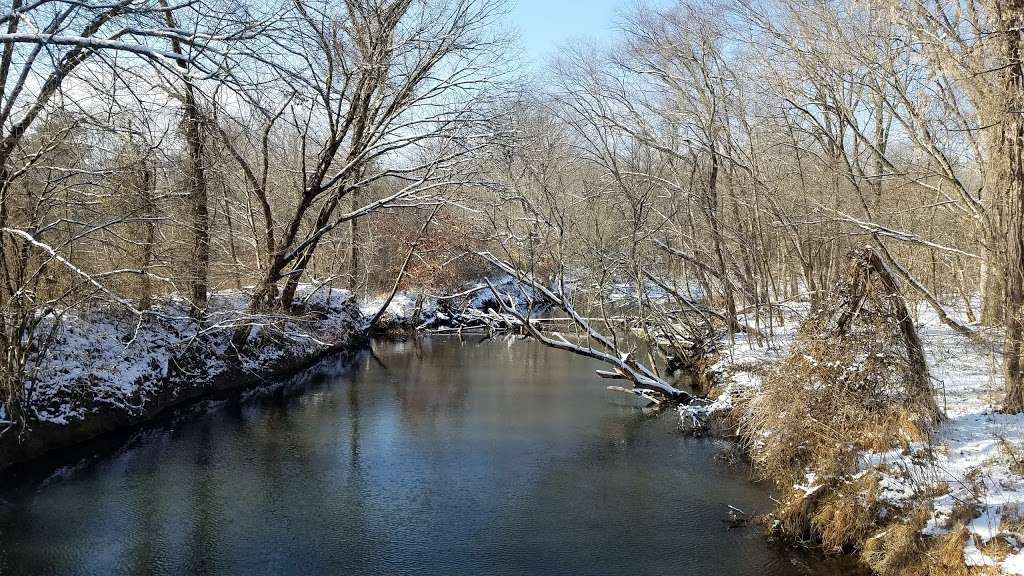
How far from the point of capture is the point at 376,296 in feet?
84.9

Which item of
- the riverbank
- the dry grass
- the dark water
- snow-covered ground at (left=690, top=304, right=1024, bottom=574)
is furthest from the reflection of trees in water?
snow-covered ground at (left=690, top=304, right=1024, bottom=574)

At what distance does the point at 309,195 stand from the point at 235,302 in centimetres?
321

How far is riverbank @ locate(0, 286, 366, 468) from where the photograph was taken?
9.68m

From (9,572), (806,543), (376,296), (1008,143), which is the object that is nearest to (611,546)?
(806,543)

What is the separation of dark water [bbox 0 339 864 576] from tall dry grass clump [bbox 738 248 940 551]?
0.53 metres

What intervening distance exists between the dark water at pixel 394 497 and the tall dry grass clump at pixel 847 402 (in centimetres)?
53

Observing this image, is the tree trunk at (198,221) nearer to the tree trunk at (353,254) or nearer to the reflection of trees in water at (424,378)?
the reflection of trees in water at (424,378)

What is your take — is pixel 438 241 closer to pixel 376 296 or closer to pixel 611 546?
pixel 376 296

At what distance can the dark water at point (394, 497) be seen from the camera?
6.58 metres

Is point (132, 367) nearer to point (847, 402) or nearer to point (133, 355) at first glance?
point (133, 355)

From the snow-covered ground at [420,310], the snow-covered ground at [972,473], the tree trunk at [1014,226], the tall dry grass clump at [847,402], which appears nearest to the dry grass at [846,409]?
the tall dry grass clump at [847,402]

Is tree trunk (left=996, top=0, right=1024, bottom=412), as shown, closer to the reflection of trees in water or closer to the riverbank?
the reflection of trees in water

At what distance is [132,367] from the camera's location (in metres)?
11.9

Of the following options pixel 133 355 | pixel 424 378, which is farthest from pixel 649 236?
pixel 133 355
